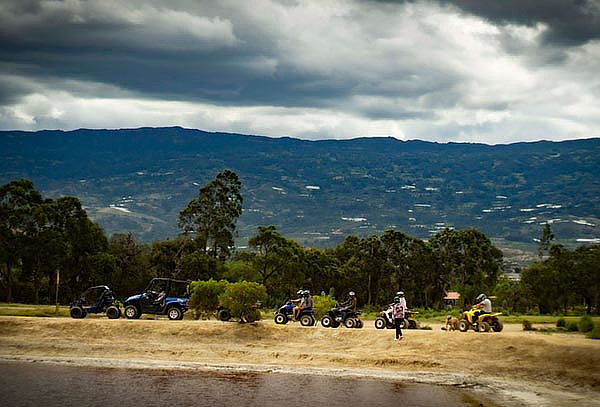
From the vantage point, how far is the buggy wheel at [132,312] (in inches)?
1698

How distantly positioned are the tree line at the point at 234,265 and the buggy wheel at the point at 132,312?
22104mm

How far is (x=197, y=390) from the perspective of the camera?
93.3 feet

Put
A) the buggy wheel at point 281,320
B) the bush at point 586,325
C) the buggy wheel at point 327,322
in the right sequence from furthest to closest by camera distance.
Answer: the buggy wheel at point 281,320
the bush at point 586,325
the buggy wheel at point 327,322

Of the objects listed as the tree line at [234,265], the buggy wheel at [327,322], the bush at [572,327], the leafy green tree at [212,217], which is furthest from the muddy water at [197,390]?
the leafy green tree at [212,217]

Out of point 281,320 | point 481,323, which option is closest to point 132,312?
point 281,320

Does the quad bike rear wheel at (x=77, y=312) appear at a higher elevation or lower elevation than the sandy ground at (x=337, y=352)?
higher

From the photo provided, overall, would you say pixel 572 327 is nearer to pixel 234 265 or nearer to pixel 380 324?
pixel 380 324

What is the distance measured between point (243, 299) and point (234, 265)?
1893 inches

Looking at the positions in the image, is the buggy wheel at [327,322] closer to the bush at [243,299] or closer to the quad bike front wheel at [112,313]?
the bush at [243,299]

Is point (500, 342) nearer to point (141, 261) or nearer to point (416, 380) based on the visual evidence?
point (416, 380)

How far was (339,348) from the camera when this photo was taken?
122 feet

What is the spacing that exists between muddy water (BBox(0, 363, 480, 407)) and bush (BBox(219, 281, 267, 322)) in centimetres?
847

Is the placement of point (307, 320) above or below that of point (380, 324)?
above

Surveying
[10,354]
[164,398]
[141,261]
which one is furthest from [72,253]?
[164,398]
